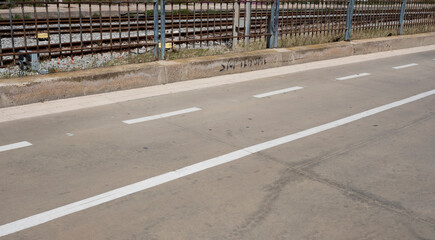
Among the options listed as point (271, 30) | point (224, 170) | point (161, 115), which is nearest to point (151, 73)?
point (161, 115)

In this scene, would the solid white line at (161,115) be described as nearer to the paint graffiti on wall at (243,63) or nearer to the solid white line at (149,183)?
the solid white line at (149,183)

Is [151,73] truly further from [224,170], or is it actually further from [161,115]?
[224,170]

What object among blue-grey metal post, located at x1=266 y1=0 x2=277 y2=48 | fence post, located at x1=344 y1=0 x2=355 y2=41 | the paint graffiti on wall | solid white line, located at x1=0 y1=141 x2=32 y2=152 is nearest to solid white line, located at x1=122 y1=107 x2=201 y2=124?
solid white line, located at x1=0 y1=141 x2=32 y2=152

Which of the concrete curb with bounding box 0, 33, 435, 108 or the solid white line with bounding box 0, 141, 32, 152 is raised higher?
the concrete curb with bounding box 0, 33, 435, 108

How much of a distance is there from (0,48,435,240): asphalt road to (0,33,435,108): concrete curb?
81cm

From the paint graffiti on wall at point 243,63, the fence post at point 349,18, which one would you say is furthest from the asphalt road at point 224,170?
the fence post at point 349,18

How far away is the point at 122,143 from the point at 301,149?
209 centimetres

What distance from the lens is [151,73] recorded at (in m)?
8.82

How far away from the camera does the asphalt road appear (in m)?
3.86

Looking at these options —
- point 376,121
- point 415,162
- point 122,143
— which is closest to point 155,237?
point 122,143

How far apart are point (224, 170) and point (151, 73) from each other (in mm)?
4290

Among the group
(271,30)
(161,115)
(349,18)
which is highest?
(349,18)

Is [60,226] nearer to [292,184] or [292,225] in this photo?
[292,225]

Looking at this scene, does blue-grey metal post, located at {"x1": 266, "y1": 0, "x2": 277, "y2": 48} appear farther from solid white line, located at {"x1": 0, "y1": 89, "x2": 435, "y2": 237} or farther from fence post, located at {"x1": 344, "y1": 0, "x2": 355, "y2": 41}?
solid white line, located at {"x1": 0, "y1": 89, "x2": 435, "y2": 237}
